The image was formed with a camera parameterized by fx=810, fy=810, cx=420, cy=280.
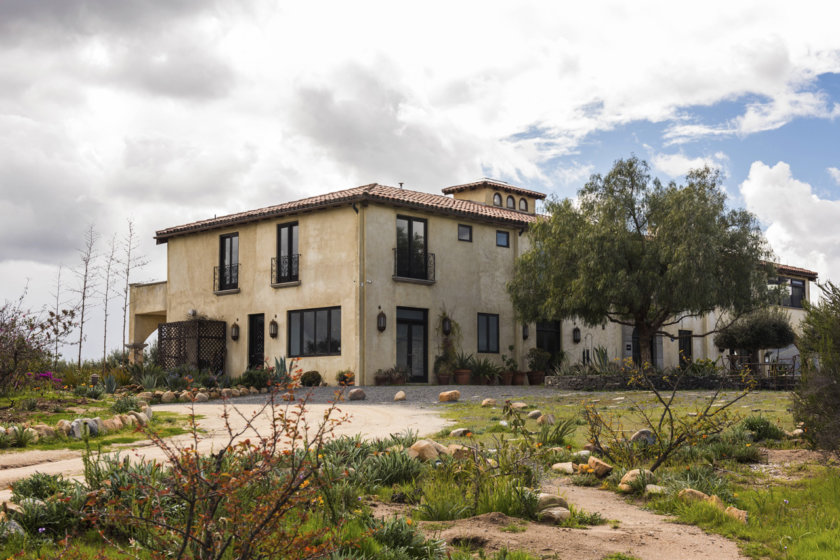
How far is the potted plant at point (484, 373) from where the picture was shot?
25.2 metres

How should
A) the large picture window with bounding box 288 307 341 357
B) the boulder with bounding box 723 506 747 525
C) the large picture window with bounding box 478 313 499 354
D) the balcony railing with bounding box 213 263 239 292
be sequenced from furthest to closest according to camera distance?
the balcony railing with bounding box 213 263 239 292 < the large picture window with bounding box 478 313 499 354 < the large picture window with bounding box 288 307 341 357 < the boulder with bounding box 723 506 747 525

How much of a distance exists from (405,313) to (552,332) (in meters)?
6.42

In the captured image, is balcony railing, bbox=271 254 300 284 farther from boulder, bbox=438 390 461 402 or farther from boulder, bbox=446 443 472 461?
boulder, bbox=446 443 472 461

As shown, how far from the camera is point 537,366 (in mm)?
27062

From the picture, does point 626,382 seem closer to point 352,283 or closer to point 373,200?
point 352,283

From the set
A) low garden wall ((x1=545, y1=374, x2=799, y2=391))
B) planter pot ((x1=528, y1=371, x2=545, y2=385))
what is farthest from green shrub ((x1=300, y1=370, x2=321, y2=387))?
planter pot ((x1=528, y1=371, x2=545, y2=385))

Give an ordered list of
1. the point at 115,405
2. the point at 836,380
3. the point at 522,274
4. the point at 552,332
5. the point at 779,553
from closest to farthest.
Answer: the point at 779,553 → the point at 836,380 → the point at 115,405 → the point at 522,274 → the point at 552,332

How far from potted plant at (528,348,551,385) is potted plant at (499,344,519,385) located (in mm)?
545

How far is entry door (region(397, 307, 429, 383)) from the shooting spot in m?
24.9

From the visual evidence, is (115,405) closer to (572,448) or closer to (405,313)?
(572,448)

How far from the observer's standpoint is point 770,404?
14.6 metres

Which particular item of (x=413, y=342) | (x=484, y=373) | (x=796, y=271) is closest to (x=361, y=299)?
(x=413, y=342)

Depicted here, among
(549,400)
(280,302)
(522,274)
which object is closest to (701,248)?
(522,274)

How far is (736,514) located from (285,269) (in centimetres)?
2128
